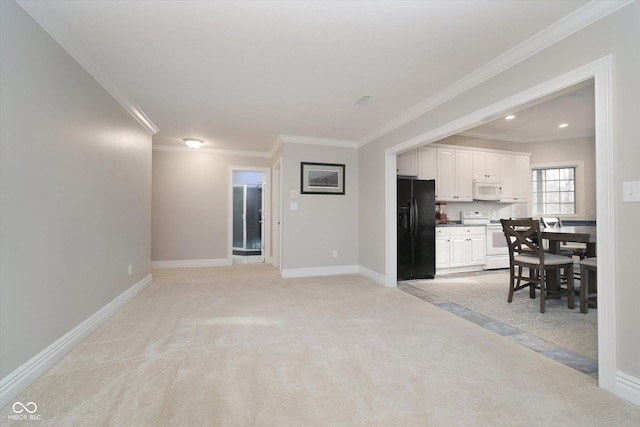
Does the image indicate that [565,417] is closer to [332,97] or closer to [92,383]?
[92,383]

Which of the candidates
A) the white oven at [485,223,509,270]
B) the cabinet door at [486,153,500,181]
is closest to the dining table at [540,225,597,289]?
the white oven at [485,223,509,270]

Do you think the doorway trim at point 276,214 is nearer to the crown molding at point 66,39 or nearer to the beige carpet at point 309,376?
the beige carpet at point 309,376

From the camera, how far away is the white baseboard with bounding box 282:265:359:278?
185 inches

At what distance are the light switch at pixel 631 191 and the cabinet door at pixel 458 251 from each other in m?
3.45

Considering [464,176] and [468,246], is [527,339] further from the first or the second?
[464,176]

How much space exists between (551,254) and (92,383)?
14.9 feet

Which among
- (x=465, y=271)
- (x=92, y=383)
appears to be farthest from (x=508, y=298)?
(x=92, y=383)

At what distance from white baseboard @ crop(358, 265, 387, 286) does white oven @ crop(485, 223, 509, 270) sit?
2.33 m

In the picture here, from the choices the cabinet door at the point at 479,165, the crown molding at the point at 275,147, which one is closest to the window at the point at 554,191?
the cabinet door at the point at 479,165

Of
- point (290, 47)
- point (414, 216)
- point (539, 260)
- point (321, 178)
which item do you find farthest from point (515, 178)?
point (290, 47)

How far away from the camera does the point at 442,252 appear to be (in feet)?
16.0

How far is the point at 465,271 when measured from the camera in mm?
5141

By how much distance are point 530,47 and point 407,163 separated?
9.39 feet

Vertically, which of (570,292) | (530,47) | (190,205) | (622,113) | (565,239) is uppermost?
(530,47)
